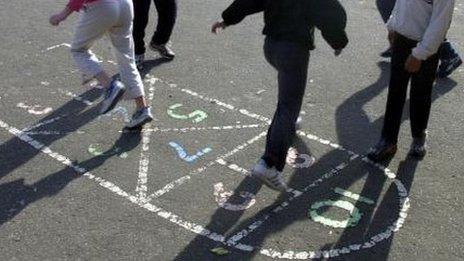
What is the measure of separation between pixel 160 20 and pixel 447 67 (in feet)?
9.43

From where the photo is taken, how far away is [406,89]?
4676mm

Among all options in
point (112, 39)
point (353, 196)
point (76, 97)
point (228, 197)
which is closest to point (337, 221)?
point (353, 196)

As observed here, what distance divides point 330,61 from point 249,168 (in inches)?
92.1

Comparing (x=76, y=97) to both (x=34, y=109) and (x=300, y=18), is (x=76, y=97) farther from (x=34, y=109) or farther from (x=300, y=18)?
(x=300, y=18)

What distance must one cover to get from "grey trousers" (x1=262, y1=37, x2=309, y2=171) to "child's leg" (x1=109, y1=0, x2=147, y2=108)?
1.41 m

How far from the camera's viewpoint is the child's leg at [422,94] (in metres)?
4.54

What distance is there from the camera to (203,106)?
5664mm

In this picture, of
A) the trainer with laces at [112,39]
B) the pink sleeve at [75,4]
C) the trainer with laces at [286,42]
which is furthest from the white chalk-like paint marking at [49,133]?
the trainer with laces at [286,42]

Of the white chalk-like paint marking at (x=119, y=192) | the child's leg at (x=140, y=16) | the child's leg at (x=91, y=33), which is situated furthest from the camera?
the child's leg at (x=140, y=16)

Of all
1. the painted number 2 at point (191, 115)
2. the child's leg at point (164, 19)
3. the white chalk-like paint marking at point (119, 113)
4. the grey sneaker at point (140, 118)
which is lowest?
the painted number 2 at point (191, 115)

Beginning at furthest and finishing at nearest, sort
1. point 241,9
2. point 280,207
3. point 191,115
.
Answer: point 191,115 < point 280,207 < point 241,9

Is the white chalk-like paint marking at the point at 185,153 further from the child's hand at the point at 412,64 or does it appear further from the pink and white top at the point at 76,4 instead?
the child's hand at the point at 412,64

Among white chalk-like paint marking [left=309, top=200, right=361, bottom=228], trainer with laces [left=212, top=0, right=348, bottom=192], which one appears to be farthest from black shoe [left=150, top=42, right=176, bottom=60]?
white chalk-like paint marking [left=309, top=200, right=361, bottom=228]

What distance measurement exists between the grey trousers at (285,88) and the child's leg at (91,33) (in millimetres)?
1413
